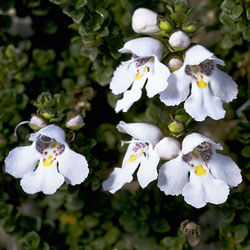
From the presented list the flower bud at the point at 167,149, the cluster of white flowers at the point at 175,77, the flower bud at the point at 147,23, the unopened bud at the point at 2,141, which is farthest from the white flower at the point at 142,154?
the unopened bud at the point at 2,141

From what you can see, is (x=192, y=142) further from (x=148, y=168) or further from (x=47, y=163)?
(x=47, y=163)

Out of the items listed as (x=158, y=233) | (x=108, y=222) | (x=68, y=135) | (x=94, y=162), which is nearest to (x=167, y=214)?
(x=158, y=233)

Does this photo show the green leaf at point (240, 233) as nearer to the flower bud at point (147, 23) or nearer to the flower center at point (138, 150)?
the flower center at point (138, 150)

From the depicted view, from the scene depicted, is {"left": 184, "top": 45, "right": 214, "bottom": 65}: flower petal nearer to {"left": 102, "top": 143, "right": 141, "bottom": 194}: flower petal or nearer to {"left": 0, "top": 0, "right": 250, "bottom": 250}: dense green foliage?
{"left": 0, "top": 0, "right": 250, "bottom": 250}: dense green foliage

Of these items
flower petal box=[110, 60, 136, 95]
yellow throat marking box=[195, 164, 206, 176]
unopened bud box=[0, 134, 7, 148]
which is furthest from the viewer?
unopened bud box=[0, 134, 7, 148]

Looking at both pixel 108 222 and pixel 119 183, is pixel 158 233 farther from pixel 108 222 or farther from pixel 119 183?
pixel 119 183

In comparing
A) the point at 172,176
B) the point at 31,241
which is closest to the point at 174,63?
the point at 172,176

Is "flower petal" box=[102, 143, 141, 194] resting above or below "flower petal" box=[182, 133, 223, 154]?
below

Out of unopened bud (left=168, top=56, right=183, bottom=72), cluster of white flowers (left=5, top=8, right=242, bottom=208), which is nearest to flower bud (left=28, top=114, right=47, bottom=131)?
cluster of white flowers (left=5, top=8, right=242, bottom=208)
